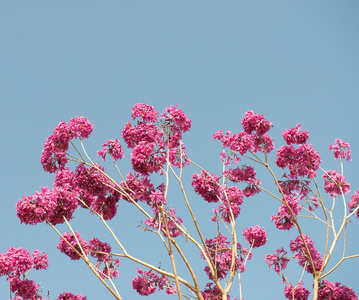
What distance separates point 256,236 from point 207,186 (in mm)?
1693

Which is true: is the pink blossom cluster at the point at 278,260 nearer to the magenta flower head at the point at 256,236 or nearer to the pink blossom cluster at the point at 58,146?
the magenta flower head at the point at 256,236

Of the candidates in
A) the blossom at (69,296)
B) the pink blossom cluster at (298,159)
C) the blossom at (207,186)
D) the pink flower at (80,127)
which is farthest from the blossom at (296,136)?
the blossom at (69,296)

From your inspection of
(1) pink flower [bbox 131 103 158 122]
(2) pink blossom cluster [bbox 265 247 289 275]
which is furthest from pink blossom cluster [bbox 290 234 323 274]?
(1) pink flower [bbox 131 103 158 122]

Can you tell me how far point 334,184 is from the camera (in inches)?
389

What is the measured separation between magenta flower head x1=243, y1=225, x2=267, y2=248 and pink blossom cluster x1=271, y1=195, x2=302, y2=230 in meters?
0.42

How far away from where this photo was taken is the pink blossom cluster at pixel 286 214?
9.16 meters

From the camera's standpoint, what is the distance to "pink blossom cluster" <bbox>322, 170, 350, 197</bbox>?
31.9ft

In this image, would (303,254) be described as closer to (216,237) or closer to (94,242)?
(216,237)

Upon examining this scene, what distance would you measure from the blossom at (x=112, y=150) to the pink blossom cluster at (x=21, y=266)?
8.93 ft

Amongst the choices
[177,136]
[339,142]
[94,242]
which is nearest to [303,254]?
[339,142]

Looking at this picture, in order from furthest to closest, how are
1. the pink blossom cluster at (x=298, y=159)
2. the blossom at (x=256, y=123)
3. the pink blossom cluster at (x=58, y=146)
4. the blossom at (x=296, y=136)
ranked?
the pink blossom cluster at (x=298, y=159)
the blossom at (x=296, y=136)
the blossom at (x=256, y=123)
the pink blossom cluster at (x=58, y=146)

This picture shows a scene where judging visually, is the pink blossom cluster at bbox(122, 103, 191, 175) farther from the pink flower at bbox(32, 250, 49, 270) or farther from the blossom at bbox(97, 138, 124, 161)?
the pink flower at bbox(32, 250, 49, 270)

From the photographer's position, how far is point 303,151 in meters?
9.60

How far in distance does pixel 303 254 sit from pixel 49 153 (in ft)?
20.6
